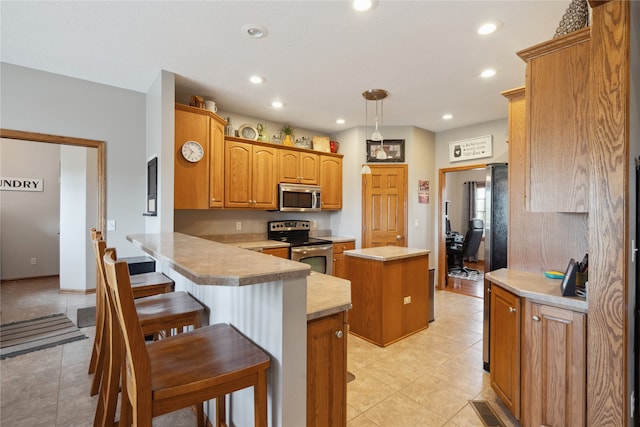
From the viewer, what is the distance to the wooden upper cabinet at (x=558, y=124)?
1.72 m

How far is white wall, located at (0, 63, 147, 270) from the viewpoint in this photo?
Result: 2.97m

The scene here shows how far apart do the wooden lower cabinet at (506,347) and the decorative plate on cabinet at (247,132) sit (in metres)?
3.53

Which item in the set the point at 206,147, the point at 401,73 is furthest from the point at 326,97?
the point at 206,147

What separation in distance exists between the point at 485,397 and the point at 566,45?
2.32 m

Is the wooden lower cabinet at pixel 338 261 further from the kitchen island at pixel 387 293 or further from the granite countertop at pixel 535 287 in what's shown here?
the granite countertop at pixel 535 287

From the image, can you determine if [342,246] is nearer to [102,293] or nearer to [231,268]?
[102,293]

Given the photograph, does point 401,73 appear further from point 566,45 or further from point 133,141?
point 133,141

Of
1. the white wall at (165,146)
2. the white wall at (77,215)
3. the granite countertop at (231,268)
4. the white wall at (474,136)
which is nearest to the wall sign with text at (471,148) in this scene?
the white wall at (474,136)

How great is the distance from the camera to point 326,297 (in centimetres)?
149

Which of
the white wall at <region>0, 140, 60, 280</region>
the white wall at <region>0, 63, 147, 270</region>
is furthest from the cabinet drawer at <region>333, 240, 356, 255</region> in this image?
the white wall at <region>0, 140, 60, 280</region>

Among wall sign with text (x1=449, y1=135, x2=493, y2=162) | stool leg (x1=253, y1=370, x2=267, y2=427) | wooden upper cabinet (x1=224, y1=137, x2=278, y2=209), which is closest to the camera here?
stool leg (x1=253, y1=370, x2=267, y2=427)

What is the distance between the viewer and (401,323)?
3.14m

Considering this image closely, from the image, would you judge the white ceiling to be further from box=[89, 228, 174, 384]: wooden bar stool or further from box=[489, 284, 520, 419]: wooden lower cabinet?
box=[489, 284, 520, 419]: wooden lower cabinet

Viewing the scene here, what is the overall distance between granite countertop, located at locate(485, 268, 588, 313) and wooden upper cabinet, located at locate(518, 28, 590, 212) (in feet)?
1.55
